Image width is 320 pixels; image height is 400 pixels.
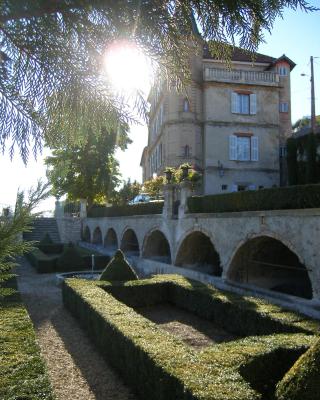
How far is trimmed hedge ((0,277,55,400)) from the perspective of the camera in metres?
5.01

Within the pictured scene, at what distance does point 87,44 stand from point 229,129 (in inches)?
1076

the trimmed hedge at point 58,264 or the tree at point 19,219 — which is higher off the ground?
the tree at point 19,219

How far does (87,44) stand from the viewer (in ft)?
8.14

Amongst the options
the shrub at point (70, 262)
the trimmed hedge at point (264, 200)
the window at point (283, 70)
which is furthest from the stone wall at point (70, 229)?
the trimmed hedge at point (264, 200)

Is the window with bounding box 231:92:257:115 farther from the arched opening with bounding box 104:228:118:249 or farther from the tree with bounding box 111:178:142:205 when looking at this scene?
the arched opening with bounding box 104:228:118:249

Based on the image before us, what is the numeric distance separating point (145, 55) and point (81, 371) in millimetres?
7141

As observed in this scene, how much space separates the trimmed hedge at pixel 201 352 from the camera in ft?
18.1

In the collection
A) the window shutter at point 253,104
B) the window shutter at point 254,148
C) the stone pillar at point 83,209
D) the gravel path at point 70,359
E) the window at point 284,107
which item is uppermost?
the window at point 284,107

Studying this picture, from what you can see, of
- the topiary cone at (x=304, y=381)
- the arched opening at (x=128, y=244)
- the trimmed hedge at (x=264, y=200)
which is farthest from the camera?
the arched opening at (x=128, y=244)

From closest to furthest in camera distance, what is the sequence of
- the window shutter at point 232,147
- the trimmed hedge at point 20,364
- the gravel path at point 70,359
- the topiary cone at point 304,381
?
the topiary cone at point 304,381, the trimmed hedge at point 20,364, the gravel path at point 70,359, the window shutter at point 232,147

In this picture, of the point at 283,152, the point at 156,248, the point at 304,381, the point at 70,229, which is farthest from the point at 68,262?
the point at 304,381

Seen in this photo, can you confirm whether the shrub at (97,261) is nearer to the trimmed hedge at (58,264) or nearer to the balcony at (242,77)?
the trimmed hedge at (58,264)

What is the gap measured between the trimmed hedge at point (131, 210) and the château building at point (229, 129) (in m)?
5.27

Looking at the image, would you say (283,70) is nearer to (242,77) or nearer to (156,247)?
(242,77)
